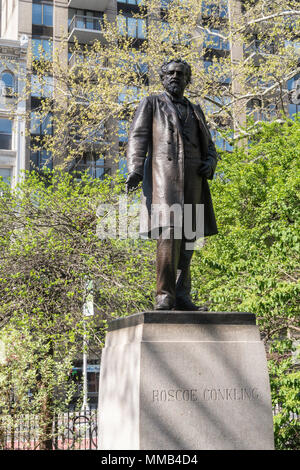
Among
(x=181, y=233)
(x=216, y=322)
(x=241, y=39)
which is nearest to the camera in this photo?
(x=216, y=322)

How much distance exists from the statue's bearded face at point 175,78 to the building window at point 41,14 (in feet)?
125

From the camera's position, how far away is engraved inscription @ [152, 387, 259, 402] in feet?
18.2

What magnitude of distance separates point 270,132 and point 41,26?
28.0m

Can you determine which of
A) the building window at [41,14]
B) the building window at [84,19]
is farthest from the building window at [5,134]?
the building window at [84,19]

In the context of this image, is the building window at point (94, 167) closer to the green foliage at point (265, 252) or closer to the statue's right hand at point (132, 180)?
the green foliage at point (265, 252)

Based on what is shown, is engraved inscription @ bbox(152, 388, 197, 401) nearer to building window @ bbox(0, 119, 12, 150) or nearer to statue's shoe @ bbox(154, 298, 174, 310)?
statue's shoe @ bbox(154, 298, 174, 310)

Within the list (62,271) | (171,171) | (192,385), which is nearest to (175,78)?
(171,171)

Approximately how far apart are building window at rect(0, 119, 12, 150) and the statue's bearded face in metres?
30.8

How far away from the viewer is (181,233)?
6.48m

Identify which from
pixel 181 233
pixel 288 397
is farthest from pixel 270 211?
pixel 181 233

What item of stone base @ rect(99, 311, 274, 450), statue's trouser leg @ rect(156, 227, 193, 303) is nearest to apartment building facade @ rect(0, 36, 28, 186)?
statue's trouser leg @ rect(156, 227, 193, 303)

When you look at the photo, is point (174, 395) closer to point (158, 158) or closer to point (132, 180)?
point (132, 180)
